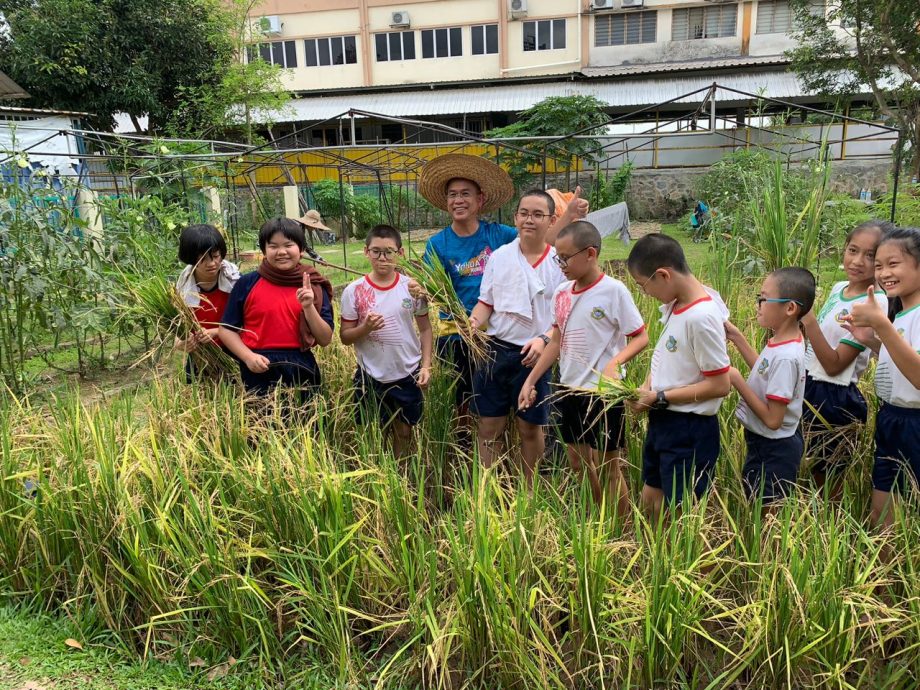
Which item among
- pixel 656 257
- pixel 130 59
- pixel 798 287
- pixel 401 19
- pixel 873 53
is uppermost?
pixel 401 19

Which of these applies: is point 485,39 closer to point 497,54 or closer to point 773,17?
point 497,54

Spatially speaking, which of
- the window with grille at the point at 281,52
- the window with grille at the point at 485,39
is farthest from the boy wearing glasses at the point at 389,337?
the window with grille at the point at 281,52

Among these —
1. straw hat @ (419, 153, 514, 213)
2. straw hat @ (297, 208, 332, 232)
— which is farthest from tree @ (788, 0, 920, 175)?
straw hat @ (419, 153, 514, 213)

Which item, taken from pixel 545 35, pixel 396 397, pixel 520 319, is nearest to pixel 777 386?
pixel 520 319

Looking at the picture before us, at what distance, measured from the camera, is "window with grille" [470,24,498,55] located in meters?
25.6

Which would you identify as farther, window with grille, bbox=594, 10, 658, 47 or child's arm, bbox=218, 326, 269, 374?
window with grille, bbox=594, 10, 658, 47

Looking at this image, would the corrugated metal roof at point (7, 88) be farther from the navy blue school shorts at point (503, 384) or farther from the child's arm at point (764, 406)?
the child's arm at point (764, 406)

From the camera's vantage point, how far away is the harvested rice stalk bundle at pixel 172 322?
11.7ft

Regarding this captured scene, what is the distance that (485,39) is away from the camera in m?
25.7

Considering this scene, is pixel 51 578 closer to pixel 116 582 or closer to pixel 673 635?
pixel 116 582

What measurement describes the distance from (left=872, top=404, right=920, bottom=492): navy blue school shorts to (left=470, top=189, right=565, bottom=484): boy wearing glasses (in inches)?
55.4

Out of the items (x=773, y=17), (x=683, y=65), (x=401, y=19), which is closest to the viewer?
(x=773, y=17)

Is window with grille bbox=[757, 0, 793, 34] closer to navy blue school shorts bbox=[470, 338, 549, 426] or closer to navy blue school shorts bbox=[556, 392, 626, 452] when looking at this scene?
navy blue school shorts bbox=[470, 338, 549, 426]

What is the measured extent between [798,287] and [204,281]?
2839 millimetres
